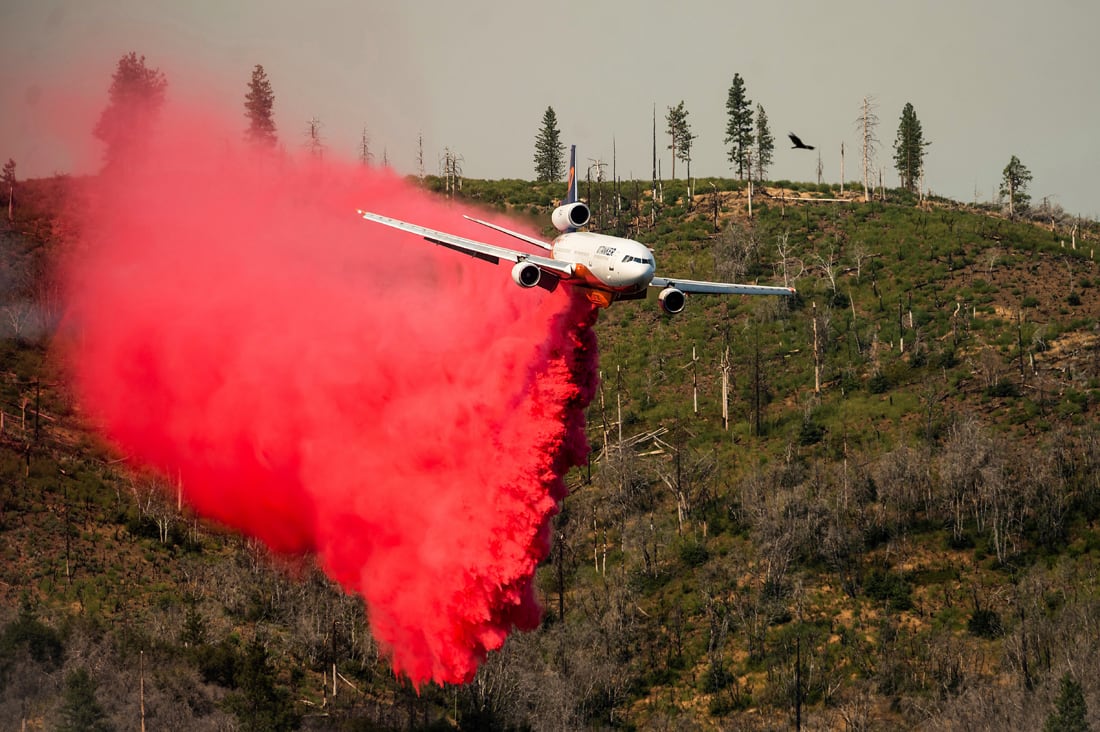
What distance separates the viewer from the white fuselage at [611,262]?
4409 centimetres

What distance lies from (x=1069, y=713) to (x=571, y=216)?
110 ft

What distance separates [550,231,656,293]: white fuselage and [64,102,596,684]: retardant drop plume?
1.92m

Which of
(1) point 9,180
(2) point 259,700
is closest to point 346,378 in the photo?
(2) point 259,700

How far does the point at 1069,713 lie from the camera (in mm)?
60156

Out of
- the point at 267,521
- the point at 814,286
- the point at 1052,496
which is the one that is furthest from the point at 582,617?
the point at 814,286

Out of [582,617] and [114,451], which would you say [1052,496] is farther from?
[114,451]

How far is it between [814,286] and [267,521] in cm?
6027

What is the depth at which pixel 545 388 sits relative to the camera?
4753 centimetres

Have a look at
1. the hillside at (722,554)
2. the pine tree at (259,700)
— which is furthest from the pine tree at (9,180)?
the pine tree at (259,700)

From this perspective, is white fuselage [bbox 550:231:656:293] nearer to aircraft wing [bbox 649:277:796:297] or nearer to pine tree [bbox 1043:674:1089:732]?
aircraft wing [bbox 649:277:796:297]

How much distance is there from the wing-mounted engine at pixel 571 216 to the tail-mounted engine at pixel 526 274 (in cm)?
344

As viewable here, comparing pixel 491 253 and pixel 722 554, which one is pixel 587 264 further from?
pixel 722 554

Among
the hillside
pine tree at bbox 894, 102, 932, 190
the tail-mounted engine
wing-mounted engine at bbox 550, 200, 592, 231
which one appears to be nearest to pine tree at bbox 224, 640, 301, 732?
the hillside

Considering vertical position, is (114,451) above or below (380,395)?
below
